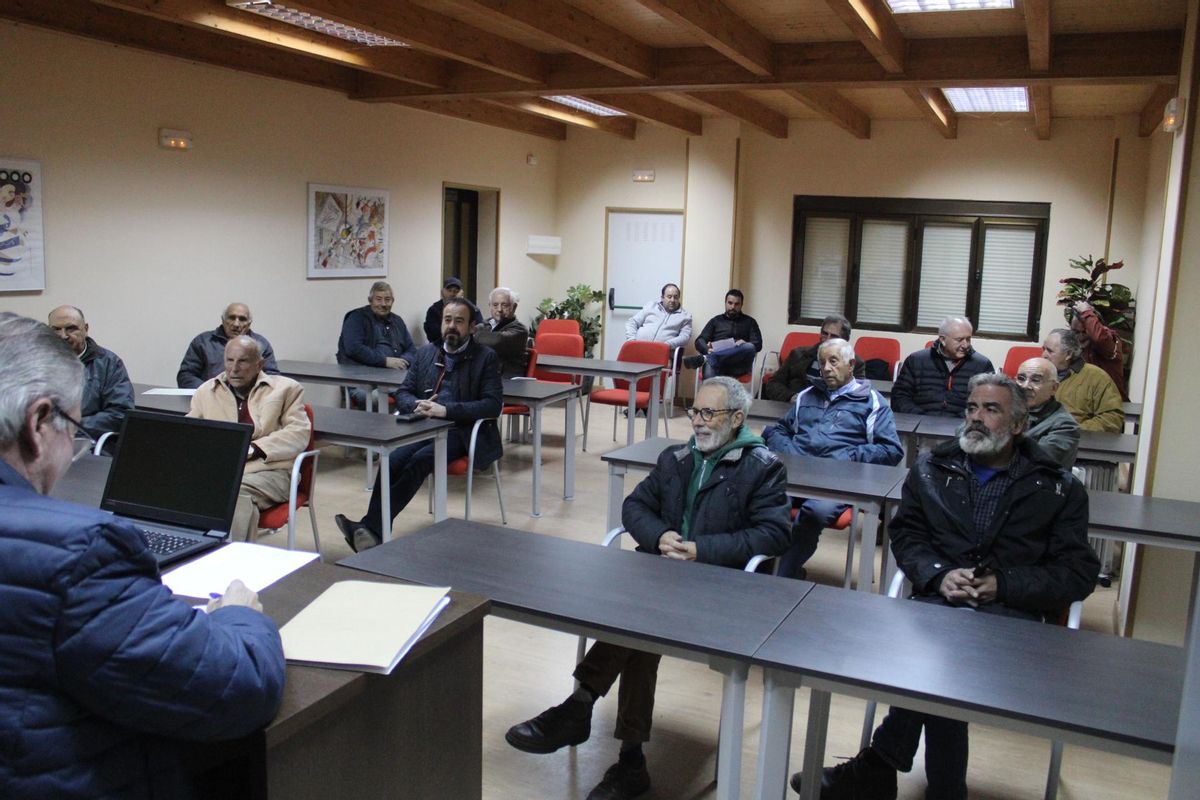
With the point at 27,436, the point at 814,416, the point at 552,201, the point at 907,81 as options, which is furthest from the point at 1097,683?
the point at 552,201

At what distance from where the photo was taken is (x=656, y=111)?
866cm

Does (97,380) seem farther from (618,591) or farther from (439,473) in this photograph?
(618,591)

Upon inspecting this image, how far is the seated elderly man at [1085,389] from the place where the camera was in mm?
5086

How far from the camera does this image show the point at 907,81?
5965mm

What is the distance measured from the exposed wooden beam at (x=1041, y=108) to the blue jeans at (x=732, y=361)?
2.86m

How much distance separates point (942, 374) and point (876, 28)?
195 centimetres

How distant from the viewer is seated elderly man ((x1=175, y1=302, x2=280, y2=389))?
5.87 meters

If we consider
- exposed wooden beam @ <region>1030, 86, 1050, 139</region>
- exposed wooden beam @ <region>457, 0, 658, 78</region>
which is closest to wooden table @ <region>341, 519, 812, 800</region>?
exposed wooden beam @ <region>457, 0, 658, 78</region>

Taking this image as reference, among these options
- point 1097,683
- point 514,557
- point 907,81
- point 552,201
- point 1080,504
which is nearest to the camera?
point 1097,683

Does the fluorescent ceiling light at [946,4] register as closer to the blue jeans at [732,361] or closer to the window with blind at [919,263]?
the blue jeans at [732,361]

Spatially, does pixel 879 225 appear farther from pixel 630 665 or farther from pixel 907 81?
pixel 630 665

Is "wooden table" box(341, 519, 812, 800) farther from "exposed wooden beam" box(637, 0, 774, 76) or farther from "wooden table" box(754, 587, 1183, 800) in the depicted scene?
"exposed wooden beam" box(637, 0, 774, 76)

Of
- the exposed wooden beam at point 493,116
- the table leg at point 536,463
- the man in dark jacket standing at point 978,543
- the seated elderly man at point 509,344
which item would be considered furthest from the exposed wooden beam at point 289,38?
the man in dark jacket standing at point 978,543

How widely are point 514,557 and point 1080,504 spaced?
1640 millimetres
